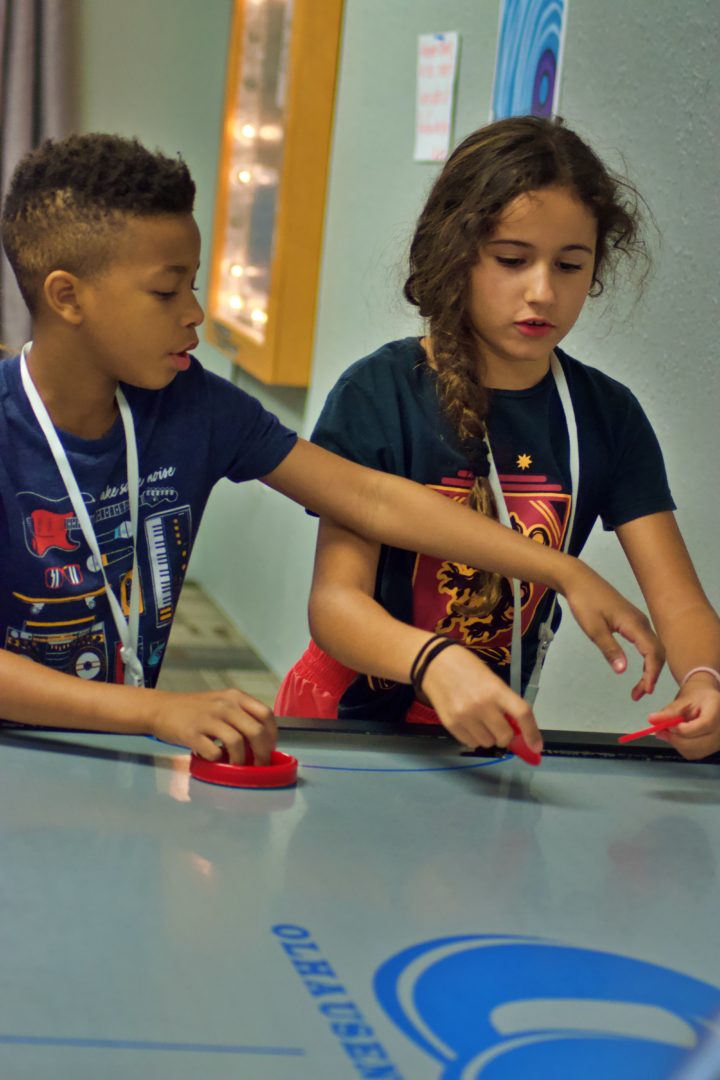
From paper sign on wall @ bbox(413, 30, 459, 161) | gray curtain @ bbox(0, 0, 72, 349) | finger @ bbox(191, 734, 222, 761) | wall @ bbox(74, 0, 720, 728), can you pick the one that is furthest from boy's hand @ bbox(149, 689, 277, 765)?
gray curtain @ bbox(0, 0, 72, 349)

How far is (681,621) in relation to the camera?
121 centimetres

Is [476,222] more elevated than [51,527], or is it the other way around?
[476,222]

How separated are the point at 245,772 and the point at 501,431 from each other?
495 millimetres

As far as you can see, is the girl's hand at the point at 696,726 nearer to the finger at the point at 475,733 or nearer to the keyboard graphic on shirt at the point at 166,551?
the finger at the point at 475,733

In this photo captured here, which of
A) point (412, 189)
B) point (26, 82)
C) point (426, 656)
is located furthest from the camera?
point (26, 82)

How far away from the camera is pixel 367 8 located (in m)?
3.02

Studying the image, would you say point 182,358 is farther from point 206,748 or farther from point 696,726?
point 696,726

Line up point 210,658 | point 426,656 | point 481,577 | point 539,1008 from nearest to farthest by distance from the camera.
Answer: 1. point 539,1008
2. point 426,656
3. point 481,577
4. point 210,658

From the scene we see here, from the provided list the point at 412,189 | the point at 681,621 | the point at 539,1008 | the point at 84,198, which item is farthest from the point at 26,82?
the point at 539,1008

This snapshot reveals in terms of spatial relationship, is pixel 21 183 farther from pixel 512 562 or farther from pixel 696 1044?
pixel 696 1044

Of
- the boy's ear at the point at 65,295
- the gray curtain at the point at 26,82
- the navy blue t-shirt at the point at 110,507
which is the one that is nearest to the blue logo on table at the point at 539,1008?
the navy blue t-shirt at the point at 110,507

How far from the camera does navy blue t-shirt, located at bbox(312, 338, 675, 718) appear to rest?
123cm

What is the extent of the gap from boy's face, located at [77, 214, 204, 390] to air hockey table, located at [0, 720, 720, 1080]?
0.34m

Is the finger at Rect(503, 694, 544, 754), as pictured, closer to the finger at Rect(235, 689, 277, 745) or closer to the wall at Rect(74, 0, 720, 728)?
the finger at Rect(235, 689, 277, 745)
